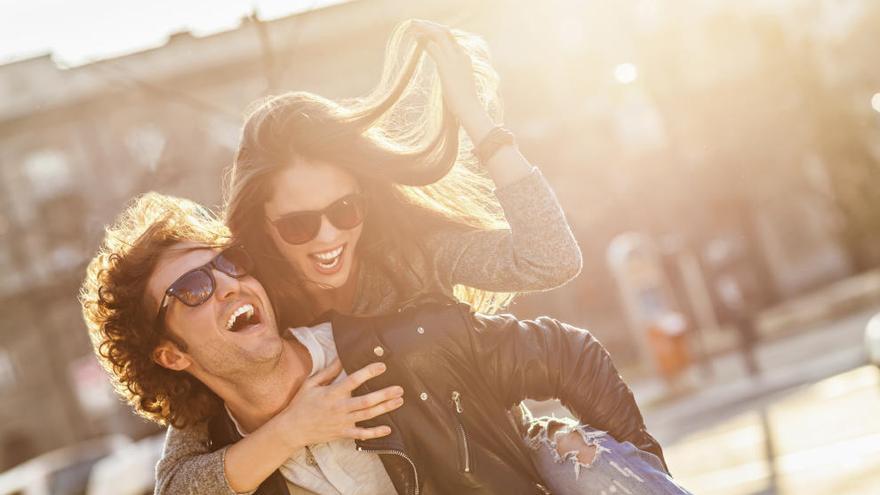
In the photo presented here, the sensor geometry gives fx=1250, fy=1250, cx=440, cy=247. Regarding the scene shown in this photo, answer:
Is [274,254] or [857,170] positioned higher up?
[857,170]

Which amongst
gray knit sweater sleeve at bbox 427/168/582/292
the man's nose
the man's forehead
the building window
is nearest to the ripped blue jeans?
gray knit sweater sleeve at bbox 427/168/582/292

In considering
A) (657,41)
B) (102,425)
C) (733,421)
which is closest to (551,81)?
(657,41)

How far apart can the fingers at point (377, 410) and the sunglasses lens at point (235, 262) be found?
0.59 m

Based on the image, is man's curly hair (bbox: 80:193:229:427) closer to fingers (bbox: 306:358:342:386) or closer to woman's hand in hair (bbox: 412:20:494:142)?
fingers (bbox: 306:358:342:386)

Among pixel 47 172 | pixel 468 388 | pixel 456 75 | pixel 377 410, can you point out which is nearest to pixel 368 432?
pixel 377 410

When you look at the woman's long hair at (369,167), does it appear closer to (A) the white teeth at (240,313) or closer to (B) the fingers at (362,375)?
(A) the white teeth at (240,313)

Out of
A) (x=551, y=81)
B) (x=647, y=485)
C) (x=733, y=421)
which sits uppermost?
(x=551, y=81)

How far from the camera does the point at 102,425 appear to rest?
118ft

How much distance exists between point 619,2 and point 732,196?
645cm

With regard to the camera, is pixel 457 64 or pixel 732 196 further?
pixel 732 196

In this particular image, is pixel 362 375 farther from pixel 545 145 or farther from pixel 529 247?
pixel 545 145

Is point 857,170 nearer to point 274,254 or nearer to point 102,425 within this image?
point 102,425

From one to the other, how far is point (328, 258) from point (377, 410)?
61 cm

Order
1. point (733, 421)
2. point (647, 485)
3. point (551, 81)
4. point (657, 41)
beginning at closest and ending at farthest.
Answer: point (647, 485)
point (733, 421)
point (657, 41)
point (551, 81)
